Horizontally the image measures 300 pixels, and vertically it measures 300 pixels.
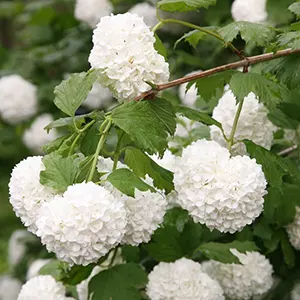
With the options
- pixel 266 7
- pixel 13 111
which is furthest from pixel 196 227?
pixel 13 111

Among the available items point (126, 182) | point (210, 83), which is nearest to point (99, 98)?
point (210, 83)

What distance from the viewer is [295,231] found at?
2086 mm

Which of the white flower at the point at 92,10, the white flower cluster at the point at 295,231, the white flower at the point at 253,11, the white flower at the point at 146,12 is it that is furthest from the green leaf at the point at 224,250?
the white flower at the point at 92,10

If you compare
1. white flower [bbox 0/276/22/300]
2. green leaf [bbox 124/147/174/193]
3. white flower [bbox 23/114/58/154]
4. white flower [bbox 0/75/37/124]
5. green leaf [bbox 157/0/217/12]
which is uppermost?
green leaf [bbox 157/0/217/12]

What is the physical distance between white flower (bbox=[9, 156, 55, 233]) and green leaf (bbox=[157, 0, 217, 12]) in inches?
19.6

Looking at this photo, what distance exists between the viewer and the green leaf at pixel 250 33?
5.39 feet

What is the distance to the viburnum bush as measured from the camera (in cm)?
143

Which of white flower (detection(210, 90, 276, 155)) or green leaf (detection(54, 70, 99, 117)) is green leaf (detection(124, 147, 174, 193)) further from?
white flower (detection(210, 90, 276, 155))

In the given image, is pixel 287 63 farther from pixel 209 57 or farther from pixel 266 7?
pixel 209 57

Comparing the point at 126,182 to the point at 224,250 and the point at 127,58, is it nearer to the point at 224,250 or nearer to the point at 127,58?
the point at 127,58

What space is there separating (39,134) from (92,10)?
754 millimetres

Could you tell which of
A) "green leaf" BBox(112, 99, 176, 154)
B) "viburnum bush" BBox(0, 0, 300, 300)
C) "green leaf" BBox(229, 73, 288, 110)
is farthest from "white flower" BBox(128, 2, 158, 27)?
"green leaf" BBox(112, 99, 176, 154)

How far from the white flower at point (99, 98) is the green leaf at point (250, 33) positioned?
76.0 inches

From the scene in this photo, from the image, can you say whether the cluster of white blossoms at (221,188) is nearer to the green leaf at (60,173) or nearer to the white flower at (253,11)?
the green leaf at (60,173)
